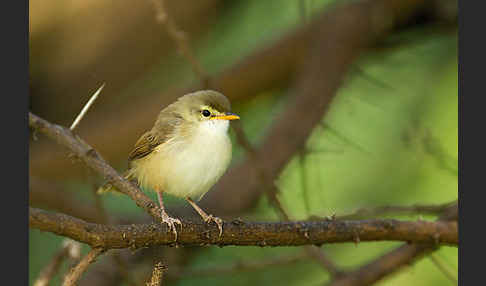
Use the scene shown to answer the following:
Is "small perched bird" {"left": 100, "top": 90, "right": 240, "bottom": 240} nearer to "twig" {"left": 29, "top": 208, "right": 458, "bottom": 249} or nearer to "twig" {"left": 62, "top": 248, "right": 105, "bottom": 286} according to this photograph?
"twig" {"left": 29, "top": 208, "right": 458, "bottom": 249}

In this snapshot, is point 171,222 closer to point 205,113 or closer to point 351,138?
point 205,113

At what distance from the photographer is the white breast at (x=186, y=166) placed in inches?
82.9

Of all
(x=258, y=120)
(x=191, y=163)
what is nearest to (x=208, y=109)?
(x=191, y=163)

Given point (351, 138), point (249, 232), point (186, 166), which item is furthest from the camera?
point (351, 138)

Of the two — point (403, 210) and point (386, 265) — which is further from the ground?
point (403, 210)

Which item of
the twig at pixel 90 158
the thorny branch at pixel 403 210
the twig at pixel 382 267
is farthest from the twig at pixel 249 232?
the twig at pixel 382 267

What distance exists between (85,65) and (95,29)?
0.31 m

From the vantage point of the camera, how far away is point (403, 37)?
4723 millimetres

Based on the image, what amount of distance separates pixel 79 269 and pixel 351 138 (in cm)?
275

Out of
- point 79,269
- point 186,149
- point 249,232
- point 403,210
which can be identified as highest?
point 79,269

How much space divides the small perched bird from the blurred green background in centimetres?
82

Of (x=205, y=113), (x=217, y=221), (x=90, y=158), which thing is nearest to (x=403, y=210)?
(x=205, y=113)

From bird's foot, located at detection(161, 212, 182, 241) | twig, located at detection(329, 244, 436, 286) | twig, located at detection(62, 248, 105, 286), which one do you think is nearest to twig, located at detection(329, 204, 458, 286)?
twig, located at detection(329, 244, 436, 286)

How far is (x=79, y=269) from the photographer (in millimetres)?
1315
